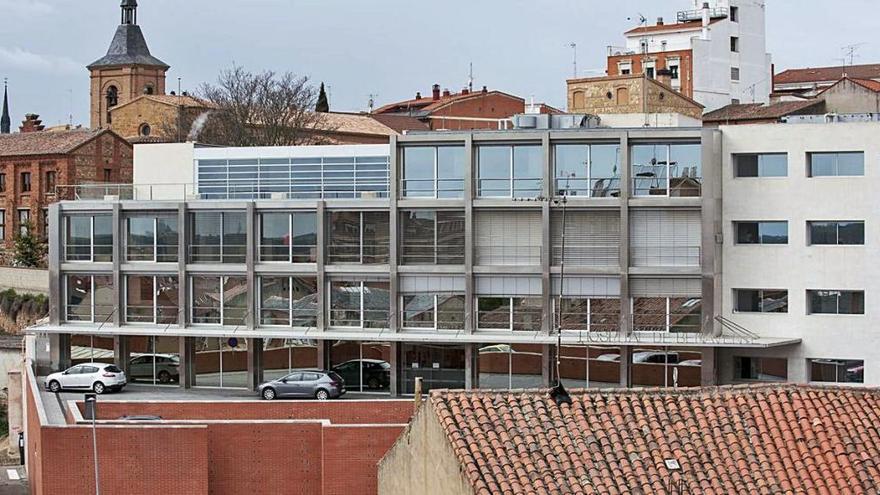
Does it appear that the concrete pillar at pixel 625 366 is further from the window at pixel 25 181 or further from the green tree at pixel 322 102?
the green tree at pixel 322 102

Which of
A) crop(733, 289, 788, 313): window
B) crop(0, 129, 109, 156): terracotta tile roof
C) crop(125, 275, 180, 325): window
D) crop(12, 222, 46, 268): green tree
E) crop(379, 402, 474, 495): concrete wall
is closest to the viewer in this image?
crop(379, 402, 474, 495): concrete wall

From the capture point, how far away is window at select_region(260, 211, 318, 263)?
5144 centimetres

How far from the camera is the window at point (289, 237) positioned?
51438mm

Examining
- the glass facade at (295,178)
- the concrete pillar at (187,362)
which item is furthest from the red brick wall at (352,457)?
the concrete pillar at (187,362)

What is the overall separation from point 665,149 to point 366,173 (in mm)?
10201

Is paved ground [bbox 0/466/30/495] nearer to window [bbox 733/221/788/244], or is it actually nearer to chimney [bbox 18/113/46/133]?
window [bbox 733/221/788/244]

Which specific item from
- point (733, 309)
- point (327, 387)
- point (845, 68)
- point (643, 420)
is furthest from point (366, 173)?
point (845, 68)

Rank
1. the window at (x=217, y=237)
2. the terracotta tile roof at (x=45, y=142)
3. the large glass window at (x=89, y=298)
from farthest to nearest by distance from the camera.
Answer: the terracotta tile roof at (x=45, y=142)
the large glass window at (x=89, y=298)
the window at (x=217, y=237)

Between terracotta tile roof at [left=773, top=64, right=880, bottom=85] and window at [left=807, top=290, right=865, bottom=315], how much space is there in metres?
70.5

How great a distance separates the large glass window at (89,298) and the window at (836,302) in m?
22.8

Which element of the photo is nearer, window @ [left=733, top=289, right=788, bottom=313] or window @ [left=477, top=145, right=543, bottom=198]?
window @ [left=733, top=289, right=788, bottom=313]


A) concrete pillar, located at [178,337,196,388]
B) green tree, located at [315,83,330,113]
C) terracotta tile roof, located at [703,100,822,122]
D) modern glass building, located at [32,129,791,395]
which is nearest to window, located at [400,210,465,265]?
modern glass building, located at [32,129,791,395]

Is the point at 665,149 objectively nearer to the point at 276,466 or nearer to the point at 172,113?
the point at 276,466

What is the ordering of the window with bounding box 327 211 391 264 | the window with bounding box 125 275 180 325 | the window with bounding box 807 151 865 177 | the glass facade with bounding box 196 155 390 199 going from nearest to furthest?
the window with bounding box 807 151 865 177, the window with bounding box 327 211 391 264, the window with bounding box 125 275 180 325, the glass facade with bounding box 196 155 390 199
